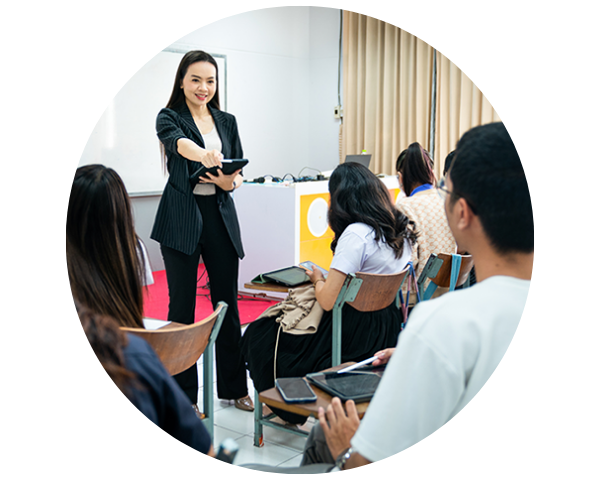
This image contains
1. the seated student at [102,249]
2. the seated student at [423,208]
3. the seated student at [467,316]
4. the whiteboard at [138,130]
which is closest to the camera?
the seated student at [467,316]

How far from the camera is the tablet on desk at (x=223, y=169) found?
168cm

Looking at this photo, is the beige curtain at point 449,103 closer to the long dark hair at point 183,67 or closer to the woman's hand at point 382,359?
the long dark hair at point 183,67

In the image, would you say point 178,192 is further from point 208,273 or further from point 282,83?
point 282,83

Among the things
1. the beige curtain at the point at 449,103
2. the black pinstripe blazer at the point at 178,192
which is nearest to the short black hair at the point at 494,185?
the black pinstripe blazer at the point at 178,192

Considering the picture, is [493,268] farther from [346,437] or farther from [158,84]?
[158,84]

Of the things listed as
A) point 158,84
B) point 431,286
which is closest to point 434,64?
point 158,84

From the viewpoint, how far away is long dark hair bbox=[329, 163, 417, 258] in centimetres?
186

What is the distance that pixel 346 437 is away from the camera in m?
0.92

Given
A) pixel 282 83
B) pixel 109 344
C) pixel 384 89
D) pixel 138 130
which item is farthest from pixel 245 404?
pixel 282 83

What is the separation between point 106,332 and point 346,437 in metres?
0.43

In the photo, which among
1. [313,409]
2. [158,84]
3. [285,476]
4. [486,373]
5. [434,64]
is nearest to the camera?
[486,373]

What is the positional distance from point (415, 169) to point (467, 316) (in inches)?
62.3

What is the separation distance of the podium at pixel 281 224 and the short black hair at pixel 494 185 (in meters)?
2.86

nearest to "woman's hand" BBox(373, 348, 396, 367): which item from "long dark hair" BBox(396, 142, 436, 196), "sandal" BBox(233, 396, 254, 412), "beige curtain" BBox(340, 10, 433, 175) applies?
"sandal" BBox(233, 396, 254, 412)
